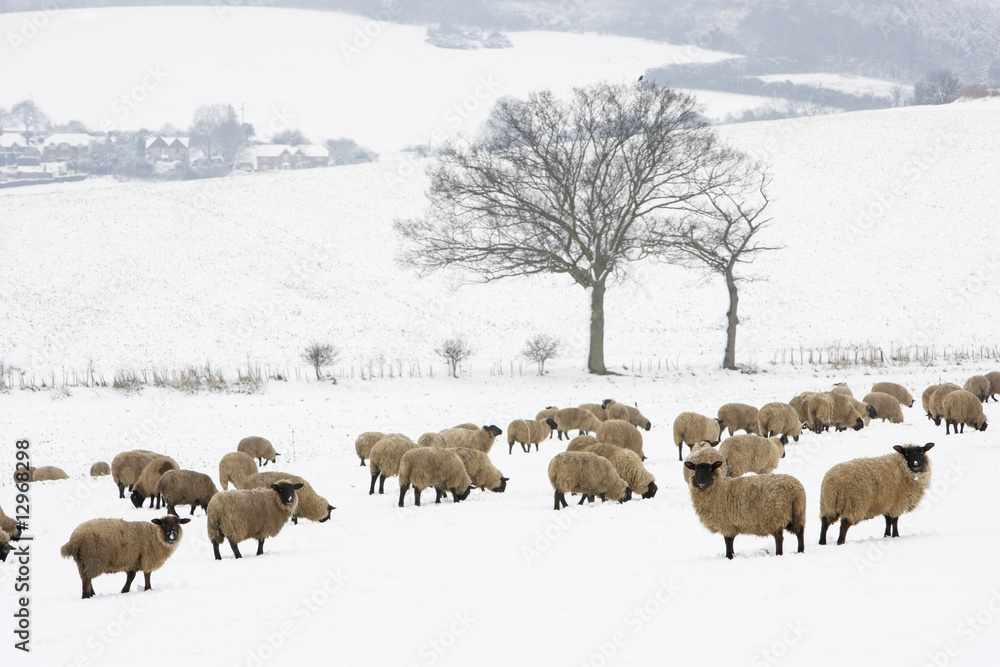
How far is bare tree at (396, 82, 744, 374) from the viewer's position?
1320 inches

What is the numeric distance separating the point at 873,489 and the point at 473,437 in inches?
388

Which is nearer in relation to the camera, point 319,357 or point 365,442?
point 365,442

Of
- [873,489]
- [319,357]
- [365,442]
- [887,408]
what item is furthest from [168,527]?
[319,357]

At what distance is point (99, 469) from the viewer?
62.9 feet

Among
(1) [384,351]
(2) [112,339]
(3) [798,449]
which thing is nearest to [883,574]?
(3) [798,449]

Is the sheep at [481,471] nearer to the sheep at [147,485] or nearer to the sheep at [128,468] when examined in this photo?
the sheep at [147,485]

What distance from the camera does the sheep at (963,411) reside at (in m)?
18.2

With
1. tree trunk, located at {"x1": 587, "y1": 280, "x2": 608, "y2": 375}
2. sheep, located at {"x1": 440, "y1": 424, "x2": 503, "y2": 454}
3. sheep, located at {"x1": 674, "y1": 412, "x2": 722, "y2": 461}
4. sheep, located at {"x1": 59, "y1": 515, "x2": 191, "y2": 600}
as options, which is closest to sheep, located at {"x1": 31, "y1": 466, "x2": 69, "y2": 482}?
sheep, located at {"x1": 440, "y1": 424, "x2": 503, "y2": 454}

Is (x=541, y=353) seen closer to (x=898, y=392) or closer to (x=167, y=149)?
(x=898, y=392)

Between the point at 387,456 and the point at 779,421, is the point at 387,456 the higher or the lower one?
the lower one

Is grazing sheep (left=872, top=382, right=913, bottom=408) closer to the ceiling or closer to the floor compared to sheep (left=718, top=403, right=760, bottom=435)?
closer to the ceiling

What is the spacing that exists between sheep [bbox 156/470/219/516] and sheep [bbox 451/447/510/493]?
172 inches

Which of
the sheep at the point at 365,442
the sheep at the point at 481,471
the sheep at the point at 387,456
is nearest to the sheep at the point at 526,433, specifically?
the sheep at the point at 365,442

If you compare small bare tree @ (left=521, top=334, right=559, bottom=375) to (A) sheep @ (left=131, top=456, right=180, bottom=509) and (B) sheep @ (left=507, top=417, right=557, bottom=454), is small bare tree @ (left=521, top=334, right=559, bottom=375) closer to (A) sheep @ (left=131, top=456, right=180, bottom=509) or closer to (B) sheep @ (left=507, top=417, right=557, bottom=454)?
(B) sheep @ (left=507, top=417, right=557, bottom=454)
